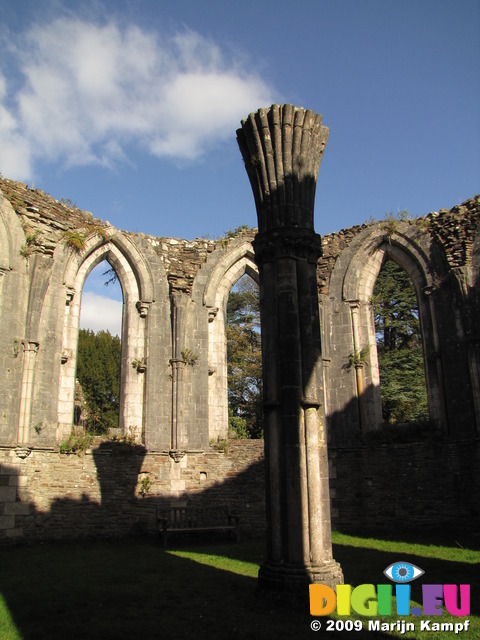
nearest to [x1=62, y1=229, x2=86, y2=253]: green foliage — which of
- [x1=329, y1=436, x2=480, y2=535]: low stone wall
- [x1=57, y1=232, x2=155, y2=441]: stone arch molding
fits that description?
[x1=57, y1=232, x2=155, y2=441]: stone arch molding

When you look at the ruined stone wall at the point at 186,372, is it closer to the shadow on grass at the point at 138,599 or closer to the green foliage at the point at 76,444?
the green foliage at the point at 76,444

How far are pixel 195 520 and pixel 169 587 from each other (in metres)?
5.01

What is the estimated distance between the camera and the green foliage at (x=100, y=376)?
2926 centimetres

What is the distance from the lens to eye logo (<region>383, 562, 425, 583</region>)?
780cm

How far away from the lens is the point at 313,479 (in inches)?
277

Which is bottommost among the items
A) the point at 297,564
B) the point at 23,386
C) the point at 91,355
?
the point at 297,564

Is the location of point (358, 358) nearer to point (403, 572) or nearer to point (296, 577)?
point (403, 572)

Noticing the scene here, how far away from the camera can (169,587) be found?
307 inches

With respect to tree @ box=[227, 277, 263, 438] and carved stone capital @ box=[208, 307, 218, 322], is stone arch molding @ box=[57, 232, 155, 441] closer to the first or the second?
carved stone capital @ box=[208, 307, 218, 322]

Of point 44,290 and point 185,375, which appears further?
point 185,375

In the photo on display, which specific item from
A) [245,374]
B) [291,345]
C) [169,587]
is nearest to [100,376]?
[245,374]

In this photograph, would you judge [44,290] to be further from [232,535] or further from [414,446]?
[414,446]

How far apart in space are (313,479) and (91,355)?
2498 centimetres

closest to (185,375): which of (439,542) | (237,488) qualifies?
(237,488)
